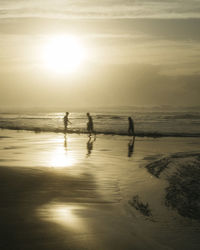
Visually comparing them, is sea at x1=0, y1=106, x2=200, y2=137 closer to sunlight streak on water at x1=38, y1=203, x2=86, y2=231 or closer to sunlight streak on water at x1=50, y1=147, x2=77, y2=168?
sunlight streak on water at x1=50, y1=147, x2=77, y2=168

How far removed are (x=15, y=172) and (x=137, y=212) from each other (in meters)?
5.44

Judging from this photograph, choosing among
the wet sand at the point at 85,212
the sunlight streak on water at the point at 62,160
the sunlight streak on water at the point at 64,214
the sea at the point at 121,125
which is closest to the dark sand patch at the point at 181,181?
the wet sand at the point at 85,212

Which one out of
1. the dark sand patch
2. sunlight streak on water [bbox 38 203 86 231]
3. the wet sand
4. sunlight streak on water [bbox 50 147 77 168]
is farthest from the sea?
sunlight streak on water [bbox 38 203 86 231]

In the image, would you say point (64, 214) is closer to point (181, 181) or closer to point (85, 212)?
point (85, 212)

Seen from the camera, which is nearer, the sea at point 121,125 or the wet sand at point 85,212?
the wet sand at point 85,212

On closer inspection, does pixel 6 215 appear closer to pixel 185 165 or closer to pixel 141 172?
pixel 141 172

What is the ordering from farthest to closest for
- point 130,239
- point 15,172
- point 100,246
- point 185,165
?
point 185,165, point 15,172, point 130,239, point 100,246

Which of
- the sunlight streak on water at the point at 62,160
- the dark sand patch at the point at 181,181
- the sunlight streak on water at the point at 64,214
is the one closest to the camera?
the sunlight streak on water at the point at 64,214

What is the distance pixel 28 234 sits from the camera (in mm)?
5852

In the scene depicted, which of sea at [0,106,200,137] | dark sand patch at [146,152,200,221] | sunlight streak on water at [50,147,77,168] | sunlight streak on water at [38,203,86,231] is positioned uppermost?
sunlight streak on water at [38,203,86,231]

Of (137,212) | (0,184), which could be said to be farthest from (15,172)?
(137,212)

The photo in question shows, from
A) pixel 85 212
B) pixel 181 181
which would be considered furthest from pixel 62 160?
pixel 85 212

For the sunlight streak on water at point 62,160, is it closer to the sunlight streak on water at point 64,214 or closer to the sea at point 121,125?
the sunlight streak on water at point 64,214

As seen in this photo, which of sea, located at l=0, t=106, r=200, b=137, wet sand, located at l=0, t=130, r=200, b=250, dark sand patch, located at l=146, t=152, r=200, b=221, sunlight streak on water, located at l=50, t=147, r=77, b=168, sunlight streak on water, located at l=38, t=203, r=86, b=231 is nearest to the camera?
wet sand, located at l=0, t=130, r=200, b=250
